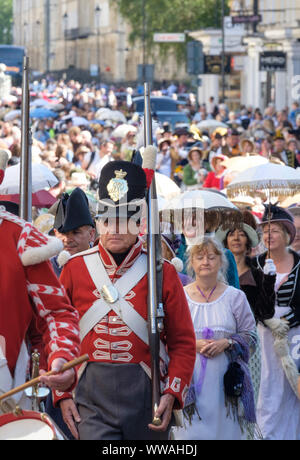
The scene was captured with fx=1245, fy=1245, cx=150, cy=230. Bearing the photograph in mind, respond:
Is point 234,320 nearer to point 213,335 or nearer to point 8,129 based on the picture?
point 213,335

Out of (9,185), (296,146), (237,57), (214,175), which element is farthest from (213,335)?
(237,57)

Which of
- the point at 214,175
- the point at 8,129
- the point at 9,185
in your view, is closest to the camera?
the point at 9,185

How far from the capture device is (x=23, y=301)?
4.54m

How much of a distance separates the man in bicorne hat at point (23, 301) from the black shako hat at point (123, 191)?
853mm

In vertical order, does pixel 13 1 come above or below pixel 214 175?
above

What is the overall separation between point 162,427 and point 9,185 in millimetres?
4433

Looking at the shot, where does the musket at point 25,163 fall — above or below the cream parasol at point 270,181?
above

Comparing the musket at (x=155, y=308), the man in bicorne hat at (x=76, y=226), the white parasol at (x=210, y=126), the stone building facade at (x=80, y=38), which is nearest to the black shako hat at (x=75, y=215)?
the man in bicorne hat at (x=76, y=226)

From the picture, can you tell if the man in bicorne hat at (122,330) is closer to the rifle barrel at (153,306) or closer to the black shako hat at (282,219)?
the rifle barrel at (153,306)

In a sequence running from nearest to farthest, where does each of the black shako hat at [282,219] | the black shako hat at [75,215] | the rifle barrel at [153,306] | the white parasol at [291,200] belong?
the rifle barrel at [153,306] < the black shako hat at [75,215] < the black shako hat at [282,219] < the white parasol at [291,200]

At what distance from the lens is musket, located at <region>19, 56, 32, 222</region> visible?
5984 millimetres

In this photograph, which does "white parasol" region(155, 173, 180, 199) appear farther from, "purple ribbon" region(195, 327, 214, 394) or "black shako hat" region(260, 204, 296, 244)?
"purple ribbon" region(195, 327, 214, 394)

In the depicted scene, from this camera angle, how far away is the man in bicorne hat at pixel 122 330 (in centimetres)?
526
